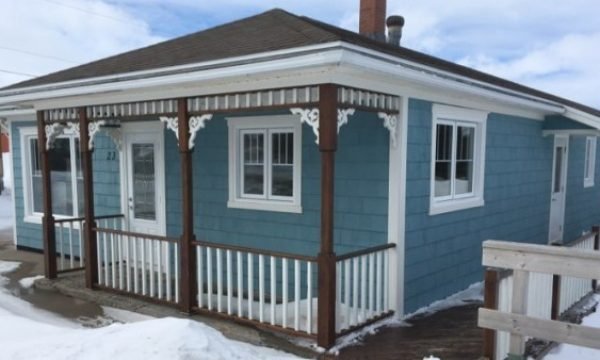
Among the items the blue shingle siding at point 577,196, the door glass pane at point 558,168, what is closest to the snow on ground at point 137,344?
the door glass pane at point 558,168

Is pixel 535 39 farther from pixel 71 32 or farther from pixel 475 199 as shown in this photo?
pixel 71 32

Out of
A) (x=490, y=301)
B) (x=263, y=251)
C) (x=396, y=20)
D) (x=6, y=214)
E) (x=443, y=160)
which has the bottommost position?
(x=6, y=214)

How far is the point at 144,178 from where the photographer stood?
24.2ft

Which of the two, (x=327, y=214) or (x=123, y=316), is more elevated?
(x=327, y=214)

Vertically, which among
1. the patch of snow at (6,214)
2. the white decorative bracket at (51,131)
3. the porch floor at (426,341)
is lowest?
the patch of snow at (6,214)

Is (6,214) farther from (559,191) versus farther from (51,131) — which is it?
(559,191)

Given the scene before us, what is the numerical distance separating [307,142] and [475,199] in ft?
8.11

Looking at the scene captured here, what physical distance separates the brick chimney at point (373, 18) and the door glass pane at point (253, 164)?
3.35m

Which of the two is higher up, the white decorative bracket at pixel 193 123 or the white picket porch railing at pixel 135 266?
the white decorative bracket at pixel 193 123

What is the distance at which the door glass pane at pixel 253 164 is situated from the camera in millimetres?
6141

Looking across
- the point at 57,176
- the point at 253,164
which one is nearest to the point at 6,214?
the point at 57,176

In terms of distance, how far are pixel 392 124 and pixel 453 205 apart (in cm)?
170

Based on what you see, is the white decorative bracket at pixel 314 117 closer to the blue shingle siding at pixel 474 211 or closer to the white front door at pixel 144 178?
the blue shingle siding at pixel 474 211

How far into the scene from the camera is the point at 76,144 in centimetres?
807
